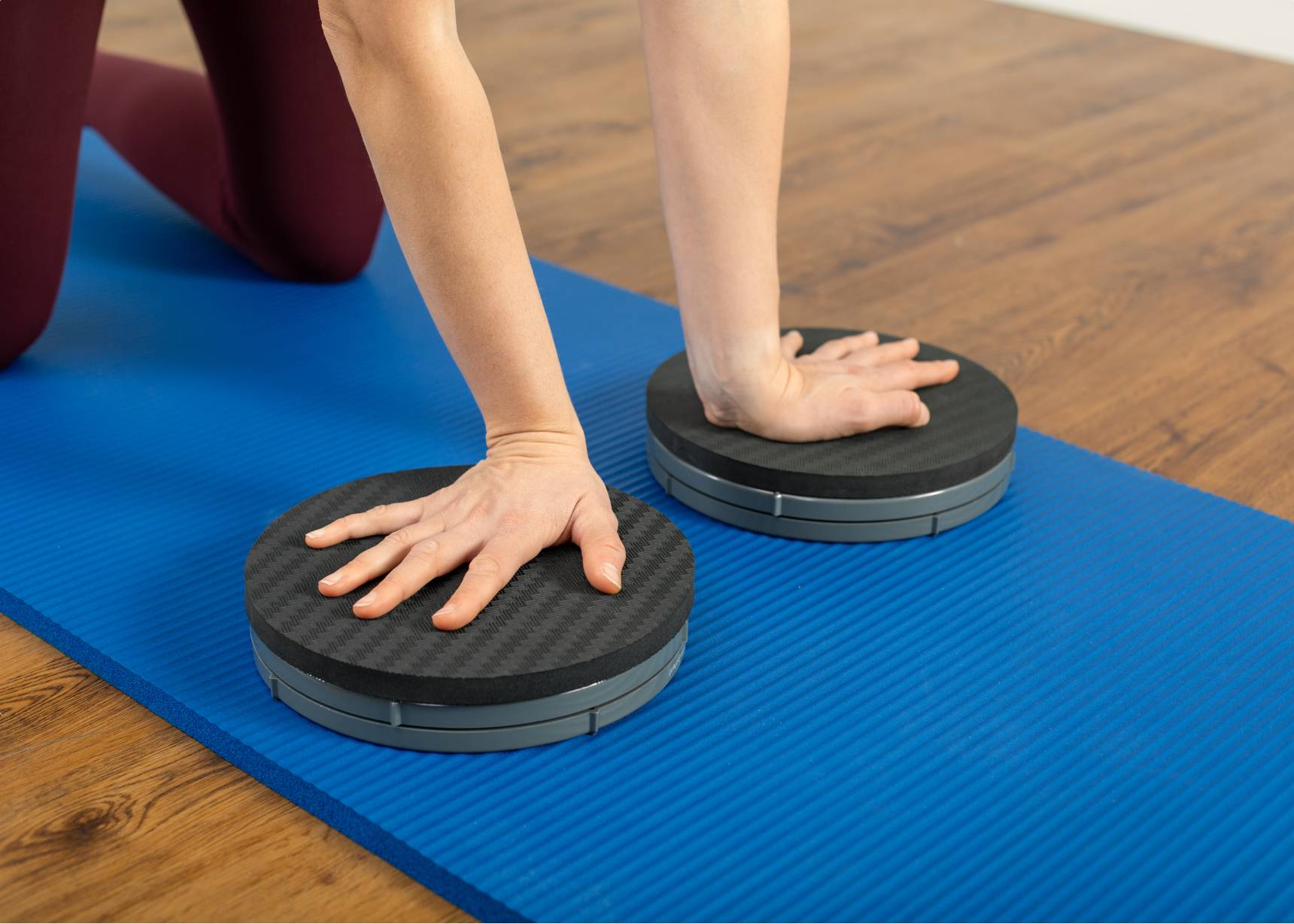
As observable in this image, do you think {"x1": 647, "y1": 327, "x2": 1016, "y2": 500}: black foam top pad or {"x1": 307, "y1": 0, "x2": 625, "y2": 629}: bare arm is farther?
{"x1": 647, "y1": 327, "x2": 1016, "y2": 500}: black foam top pad

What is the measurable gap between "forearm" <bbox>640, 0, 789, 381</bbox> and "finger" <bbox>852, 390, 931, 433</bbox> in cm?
11

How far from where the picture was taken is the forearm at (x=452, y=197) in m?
1.15

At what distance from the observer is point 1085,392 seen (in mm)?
1821

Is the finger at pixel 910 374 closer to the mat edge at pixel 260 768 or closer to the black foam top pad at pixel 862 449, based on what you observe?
the black foam top pad at pixel 862 449

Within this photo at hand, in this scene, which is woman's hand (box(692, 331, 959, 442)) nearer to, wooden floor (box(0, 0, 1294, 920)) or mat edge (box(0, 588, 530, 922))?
wooden floor (box(0, 0, 1294, 920))

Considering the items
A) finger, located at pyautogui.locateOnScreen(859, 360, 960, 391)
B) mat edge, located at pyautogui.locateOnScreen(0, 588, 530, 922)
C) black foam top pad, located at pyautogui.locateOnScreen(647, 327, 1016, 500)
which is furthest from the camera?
finger, located at pyautogui.locateOnScreen(859, 360, 960, 391)

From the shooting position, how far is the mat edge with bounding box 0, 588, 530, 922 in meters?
1.00

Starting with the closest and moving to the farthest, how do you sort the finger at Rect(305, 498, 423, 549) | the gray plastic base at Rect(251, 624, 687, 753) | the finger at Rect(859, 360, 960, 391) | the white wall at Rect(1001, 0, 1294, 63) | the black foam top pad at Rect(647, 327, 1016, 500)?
the gray plastic base at Rect(251, 624, 687, 753) < the finger at Rect(305, 498, 423, 549) < the black foam top pad at Rect(647, 327, 1016, 500) < the finger at Rect(859, 360, 960, 391) < the white wall at Rect(1001, 0, 1294, 63)

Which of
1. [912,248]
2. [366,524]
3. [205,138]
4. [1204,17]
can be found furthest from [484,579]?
[1204,17]

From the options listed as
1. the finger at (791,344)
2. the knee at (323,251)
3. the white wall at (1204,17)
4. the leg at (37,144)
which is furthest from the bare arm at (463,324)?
the white wall at (1204,17)

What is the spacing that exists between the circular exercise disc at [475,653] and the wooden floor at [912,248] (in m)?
0.10

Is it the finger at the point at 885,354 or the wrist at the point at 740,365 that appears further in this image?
the finger at the point at 885,354

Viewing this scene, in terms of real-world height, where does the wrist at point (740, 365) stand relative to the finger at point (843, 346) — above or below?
above

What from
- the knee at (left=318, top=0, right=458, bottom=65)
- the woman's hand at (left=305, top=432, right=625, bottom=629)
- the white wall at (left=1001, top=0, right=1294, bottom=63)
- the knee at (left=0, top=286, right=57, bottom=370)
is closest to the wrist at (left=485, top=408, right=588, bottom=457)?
the woman's hand at (left=305, top=432, right=625, bottom=629)
